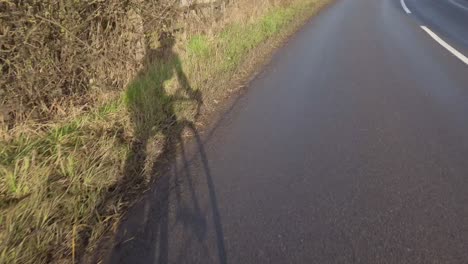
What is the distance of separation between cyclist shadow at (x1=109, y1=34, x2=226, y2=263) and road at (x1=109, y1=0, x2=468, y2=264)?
0.02 m

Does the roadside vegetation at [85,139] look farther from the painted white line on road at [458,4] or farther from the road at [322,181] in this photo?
the painted white line on road at [458,4]

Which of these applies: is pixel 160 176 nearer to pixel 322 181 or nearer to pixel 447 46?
pixel 322 181

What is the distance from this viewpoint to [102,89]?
5.51 metres

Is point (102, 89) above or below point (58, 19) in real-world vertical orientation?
below

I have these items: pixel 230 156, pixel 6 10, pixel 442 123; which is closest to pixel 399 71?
pixel 442 123

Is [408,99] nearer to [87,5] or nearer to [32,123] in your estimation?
[87,5]

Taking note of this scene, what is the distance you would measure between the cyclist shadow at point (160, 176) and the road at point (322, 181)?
0.02 m

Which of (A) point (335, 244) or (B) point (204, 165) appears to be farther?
(B) point (204, 165)

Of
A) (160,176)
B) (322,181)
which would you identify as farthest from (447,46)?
(160,176)

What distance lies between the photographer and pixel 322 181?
3.71 m

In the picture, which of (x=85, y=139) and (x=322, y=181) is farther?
(x=85, y=139)

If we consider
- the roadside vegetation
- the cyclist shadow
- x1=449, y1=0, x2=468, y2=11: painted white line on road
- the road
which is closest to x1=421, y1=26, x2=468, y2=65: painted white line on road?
the road

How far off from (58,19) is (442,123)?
14.9 ft

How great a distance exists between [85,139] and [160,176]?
85 cm
